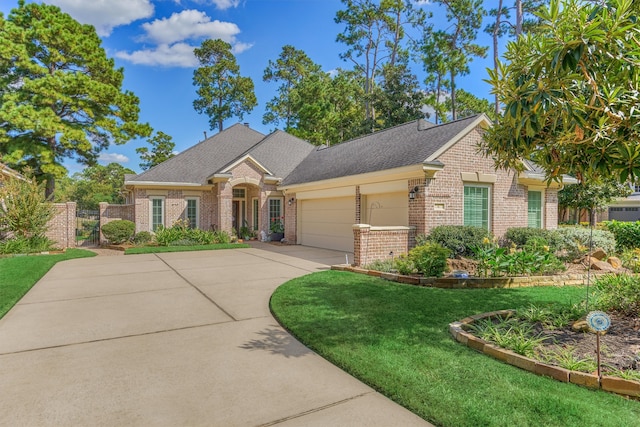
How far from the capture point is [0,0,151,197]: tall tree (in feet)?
62.6

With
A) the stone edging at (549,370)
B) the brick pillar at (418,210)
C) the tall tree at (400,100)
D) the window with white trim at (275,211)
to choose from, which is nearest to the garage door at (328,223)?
the window with white trim at (275,211)

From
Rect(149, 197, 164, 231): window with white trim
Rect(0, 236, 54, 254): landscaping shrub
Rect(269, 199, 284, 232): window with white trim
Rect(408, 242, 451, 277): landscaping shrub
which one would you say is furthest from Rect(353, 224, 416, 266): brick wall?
Rect(0, 236, 54, 254): landscaping shrub

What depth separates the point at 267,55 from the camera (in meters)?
38.4

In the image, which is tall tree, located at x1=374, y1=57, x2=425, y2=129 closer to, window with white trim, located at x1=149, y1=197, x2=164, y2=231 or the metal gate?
window with white trim, located at x1=149, y1=197, x2=164, y2=231

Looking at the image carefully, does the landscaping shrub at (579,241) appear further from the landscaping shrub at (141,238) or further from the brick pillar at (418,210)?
the landscaping shrub at (141,238)

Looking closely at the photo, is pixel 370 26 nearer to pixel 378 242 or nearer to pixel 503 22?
pixel 503 22

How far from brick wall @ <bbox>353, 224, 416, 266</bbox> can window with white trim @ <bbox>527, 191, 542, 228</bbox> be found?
5852 mm

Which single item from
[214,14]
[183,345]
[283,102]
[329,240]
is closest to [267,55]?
[283,102]

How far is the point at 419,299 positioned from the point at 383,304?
758mm

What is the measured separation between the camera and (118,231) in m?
16.3

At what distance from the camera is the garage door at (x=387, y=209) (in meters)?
11.9

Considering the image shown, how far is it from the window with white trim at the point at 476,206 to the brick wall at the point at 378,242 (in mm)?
2408

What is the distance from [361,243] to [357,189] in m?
3.95

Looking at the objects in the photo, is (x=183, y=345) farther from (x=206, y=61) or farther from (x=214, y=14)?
(x=206, y=61)
